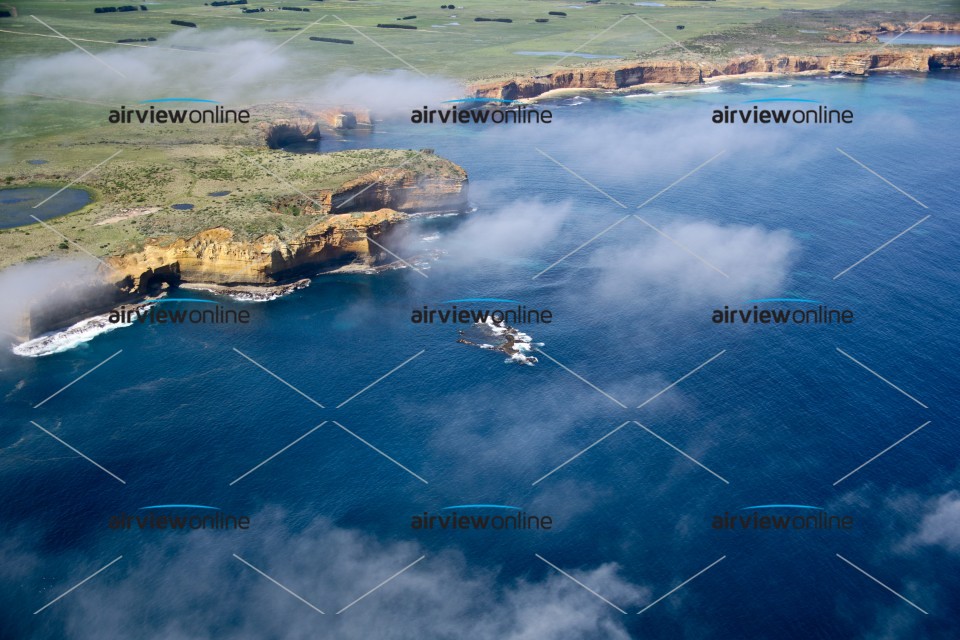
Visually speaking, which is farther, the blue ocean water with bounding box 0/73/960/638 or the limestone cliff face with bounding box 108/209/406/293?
the limestone cliff face with bounding box 108/209/406/293

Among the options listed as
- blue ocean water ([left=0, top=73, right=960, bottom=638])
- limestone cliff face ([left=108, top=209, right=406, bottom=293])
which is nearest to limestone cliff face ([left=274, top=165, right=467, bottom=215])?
limestone cliff face ([left=108, top=209, right=406, bottom=293])

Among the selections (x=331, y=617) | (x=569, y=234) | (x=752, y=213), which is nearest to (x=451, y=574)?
(x=331, y=617)

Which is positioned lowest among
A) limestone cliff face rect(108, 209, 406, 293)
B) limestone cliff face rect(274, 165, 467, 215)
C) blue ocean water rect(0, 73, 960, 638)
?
blue ocean water rect(0, 73, 960, 638)

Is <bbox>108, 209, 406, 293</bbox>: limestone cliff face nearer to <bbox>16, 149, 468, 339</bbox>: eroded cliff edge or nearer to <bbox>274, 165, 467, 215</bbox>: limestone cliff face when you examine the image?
<bbox>16, 149, 468, 339</bbox>: eroded cliff edge

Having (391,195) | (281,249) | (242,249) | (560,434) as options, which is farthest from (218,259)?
(560,434)

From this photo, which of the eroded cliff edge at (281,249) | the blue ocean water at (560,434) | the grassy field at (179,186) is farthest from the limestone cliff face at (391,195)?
the blue ocean water at (560,434)

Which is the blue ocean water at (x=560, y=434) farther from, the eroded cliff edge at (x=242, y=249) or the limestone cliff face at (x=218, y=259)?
the limestone cliff face at (x=218, y=259)

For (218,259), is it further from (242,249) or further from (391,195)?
(391,195)
